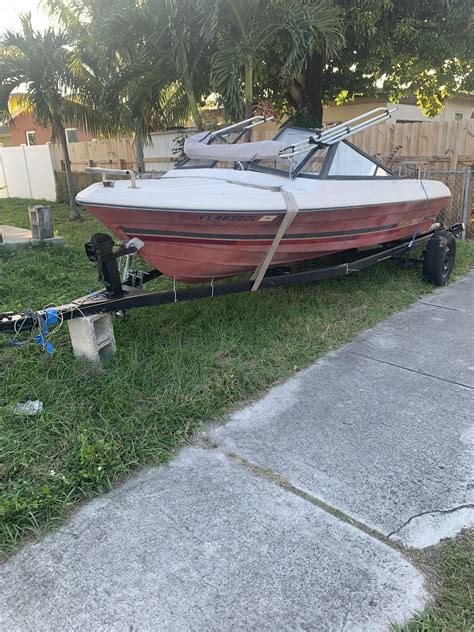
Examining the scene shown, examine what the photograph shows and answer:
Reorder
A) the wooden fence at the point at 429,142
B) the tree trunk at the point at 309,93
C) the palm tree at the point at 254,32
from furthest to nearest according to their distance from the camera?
1. the tree trunk at the point at 309,93
2. the wooden fence at the point at 429,142
3. the palm tree at the point at 254,32

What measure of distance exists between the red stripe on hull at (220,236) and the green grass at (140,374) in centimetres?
62

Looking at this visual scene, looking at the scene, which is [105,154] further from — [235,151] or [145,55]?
[235,151]

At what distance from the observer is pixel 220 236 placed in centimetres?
417

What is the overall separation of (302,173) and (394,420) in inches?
101

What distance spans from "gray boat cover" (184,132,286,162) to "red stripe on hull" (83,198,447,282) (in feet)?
2.30

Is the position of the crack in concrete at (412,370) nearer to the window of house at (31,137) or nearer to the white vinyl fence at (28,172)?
the white vinyl fence at (28,172)

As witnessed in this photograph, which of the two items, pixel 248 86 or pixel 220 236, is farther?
pixel 248 86

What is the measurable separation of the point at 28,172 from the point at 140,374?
1644 cm

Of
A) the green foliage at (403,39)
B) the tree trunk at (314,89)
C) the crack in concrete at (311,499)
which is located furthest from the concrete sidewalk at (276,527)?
the tree trunk at (314,89)

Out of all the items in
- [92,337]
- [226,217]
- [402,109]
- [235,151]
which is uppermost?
[402,109]

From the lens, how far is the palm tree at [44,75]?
12000mm

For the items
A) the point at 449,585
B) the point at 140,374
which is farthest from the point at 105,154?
the point at 449,585

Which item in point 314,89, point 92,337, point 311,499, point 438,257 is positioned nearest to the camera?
point 311,499

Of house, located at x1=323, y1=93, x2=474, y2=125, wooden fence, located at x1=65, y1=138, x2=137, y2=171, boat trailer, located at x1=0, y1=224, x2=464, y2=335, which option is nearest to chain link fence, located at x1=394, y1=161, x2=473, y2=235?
boat trailer, located at x1=0, y1=224, x2=464, y2=335
